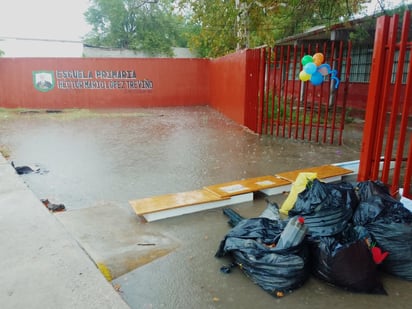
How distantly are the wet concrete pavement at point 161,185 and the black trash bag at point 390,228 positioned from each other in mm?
121

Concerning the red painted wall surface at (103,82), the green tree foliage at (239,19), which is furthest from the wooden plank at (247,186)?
the red painted wall surface at (103,82)

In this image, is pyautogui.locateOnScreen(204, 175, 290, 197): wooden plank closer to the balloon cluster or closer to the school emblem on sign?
the balloon cluster

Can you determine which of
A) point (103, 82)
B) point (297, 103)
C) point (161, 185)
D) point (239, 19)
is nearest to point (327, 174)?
point (161, 185)

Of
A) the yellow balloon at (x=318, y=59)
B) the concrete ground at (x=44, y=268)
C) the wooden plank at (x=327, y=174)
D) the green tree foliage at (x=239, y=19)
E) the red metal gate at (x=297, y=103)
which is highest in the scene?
the green tree foliage at (x=239, y=19)

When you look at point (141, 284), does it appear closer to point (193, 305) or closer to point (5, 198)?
point (193, 305)

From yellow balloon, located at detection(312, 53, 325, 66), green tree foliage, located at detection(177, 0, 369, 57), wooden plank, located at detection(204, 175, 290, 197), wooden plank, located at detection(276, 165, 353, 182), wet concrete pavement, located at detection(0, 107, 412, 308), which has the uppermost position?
green tree foliage, located at detection(177, 0, 369, 57)

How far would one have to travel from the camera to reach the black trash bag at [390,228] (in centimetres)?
259

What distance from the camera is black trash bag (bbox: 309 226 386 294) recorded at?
94.0 inches

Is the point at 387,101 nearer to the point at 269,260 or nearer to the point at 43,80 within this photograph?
the point at 269,260

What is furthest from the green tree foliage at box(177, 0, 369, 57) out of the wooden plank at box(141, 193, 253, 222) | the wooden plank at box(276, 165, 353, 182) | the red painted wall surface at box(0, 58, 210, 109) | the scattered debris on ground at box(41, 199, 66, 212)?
the scattered debris on ground at box(41, 199, 66, 212)

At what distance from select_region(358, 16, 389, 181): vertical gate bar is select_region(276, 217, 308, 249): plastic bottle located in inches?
72.6

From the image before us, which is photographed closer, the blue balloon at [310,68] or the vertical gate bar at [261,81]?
the blue balloon at [310,68]

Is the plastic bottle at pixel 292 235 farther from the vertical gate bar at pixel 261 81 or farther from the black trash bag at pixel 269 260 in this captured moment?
the vertical gate bar at pixel 261 81

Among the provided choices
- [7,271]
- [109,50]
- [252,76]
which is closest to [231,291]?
[7,271]
